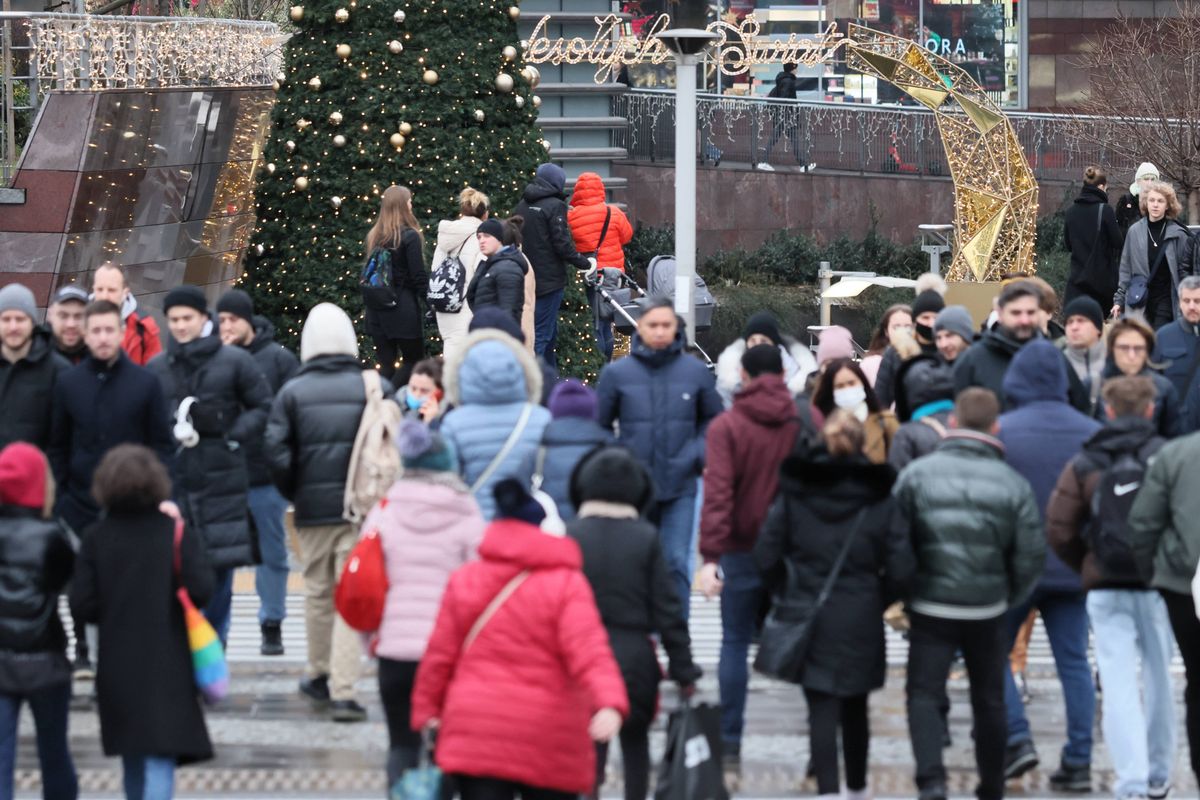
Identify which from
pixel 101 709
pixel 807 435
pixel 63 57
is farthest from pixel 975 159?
pixel 101 709

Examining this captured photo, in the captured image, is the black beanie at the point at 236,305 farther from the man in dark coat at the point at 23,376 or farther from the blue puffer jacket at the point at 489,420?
the blue puffer jacket at the point at 489,420

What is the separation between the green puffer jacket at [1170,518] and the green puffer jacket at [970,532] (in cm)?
38

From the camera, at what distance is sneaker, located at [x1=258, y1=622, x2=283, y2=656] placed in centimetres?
1086

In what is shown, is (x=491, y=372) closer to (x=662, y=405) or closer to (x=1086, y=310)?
(x=662, y=405)

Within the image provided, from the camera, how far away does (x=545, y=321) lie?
16953 mm

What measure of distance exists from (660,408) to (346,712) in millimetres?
1990

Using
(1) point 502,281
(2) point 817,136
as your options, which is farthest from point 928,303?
(2) point 817,136

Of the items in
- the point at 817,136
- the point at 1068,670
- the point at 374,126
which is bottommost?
the point at 1068,670

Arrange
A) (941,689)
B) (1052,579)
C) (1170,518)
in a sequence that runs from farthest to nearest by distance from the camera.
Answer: (1052,579) < (941,689) < (1170,518)

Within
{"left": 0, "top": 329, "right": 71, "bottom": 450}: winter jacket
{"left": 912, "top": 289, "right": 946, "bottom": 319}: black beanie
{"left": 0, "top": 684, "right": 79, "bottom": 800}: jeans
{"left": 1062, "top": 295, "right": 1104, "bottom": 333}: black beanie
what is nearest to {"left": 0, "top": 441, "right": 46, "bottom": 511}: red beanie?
{"left": 0, "top": 684, "right": 79, "bottom": 800}: jeans

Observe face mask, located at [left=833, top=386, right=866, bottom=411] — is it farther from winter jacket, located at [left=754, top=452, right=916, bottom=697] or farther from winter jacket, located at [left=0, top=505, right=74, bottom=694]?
winter jacket, located at [left=0, top=505, right=74, bottom=694]

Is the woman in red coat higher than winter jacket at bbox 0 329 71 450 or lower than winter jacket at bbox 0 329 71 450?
lower

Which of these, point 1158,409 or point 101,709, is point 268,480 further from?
point 1158,409

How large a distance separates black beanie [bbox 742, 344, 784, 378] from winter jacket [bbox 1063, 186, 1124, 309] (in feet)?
29.7
